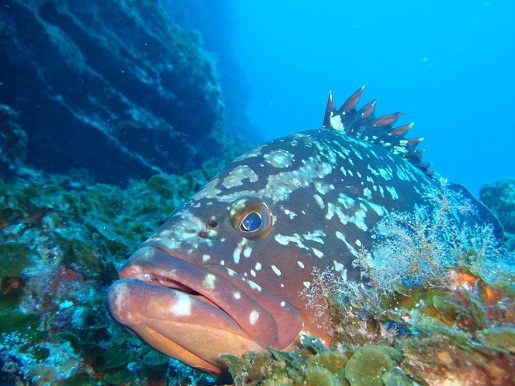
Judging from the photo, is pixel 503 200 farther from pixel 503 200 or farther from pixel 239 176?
pixel 239 176

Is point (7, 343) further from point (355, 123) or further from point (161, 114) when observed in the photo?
point (161, 114)

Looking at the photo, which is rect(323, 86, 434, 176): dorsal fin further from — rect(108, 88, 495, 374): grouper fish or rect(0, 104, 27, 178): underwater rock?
rect(0, 104, 27, 178): underwater rock

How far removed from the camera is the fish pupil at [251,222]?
274 centimetres

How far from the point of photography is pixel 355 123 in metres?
5.94

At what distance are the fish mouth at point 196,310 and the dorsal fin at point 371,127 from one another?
4071mm

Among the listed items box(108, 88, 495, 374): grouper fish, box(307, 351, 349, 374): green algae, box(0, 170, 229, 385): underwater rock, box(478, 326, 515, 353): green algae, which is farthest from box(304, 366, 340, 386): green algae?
box(0, 170, 229, 385): underwater rock

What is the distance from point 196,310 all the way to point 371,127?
5455 millimetres

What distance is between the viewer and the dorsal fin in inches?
223

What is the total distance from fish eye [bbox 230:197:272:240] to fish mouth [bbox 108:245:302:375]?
1.44ft

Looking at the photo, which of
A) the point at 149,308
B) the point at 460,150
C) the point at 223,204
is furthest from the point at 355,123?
the point at 460,150

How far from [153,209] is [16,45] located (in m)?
6.83

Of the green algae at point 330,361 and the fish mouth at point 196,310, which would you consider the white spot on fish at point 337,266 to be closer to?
A: the fish mouth at point 196,310

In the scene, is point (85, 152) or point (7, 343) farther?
point (85, 152)

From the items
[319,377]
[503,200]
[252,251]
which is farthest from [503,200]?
[319,377]
